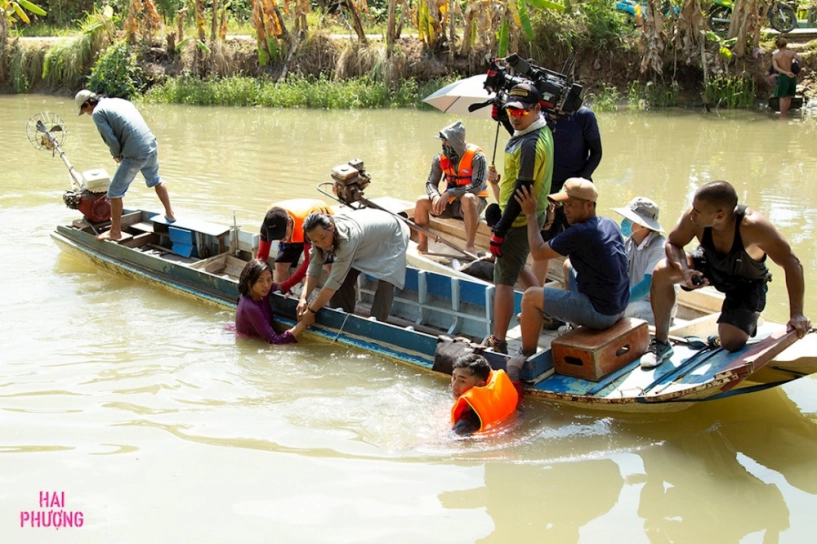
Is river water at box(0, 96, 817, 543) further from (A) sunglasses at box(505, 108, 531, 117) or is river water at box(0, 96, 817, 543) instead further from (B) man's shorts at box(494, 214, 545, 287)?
(A) sunglasses at box(505, 108, 531, 117)

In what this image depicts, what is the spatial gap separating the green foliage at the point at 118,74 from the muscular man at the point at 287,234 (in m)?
16.6

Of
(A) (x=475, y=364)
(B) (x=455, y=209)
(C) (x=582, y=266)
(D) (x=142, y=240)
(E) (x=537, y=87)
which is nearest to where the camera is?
(A) (x=475, y=364)

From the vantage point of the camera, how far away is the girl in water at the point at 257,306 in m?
7.19

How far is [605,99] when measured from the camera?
19.3m

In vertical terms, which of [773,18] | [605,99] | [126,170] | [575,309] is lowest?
[575,309]

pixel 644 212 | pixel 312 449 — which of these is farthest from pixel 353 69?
pixel 312 449

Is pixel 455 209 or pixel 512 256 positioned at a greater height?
pixel 512 256

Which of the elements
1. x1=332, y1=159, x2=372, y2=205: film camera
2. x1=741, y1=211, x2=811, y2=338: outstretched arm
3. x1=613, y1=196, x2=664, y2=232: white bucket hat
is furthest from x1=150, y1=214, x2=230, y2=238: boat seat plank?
x1=741, y1=211, x2=811, y2=338: outstretched arm

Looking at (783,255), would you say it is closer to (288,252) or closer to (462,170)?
(462,170)

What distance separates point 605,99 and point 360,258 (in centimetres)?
1378

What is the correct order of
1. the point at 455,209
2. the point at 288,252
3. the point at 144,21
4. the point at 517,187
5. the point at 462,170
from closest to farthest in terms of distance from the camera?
1. the point at 517,187
2. the point at 288,252
3. the point at 462,170
4. the point at 455,209
5. the point at 144,21

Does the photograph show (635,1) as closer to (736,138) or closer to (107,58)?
(736,138)

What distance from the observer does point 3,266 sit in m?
9.62

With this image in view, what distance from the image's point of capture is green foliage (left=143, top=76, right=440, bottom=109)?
20469 millimetres
